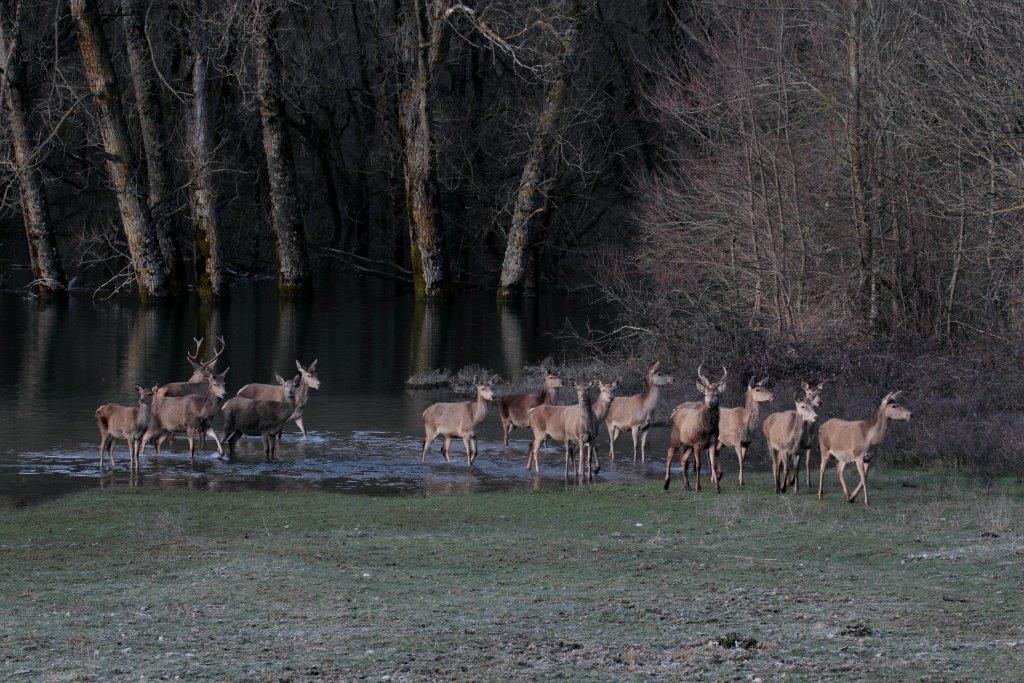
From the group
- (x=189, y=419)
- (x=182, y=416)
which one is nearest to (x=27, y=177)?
(x=182, y=416)

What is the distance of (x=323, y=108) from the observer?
208 ft

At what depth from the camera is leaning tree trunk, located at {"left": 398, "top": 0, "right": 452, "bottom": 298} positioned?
4728 centimetres

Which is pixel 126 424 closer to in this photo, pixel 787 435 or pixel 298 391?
pixel 298 391

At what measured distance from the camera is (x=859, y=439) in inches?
629

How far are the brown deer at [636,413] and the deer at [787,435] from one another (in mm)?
3171

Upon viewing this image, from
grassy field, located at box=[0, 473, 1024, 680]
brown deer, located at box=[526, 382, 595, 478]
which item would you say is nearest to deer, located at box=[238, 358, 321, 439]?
brown deer, located at box=[526, 382, 595, 478]

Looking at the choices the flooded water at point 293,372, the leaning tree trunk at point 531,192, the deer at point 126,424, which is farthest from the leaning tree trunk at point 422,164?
the deer at point 126,424

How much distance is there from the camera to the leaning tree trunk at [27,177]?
4397 centimetres

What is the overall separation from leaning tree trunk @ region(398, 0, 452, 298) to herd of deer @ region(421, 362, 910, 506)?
26.4 metres

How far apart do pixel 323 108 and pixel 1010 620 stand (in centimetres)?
5568

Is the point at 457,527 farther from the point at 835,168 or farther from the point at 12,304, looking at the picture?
the point at 12,304

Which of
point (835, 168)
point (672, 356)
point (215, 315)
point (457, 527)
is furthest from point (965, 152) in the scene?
point (215, 315)

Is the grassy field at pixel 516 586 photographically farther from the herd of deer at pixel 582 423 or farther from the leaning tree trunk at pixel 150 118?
the leaning tree trunk at pixel 150 118

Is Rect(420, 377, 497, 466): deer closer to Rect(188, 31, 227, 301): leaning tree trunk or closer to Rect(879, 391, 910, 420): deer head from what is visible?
Rect(879, 391, 910, 420): deer head
